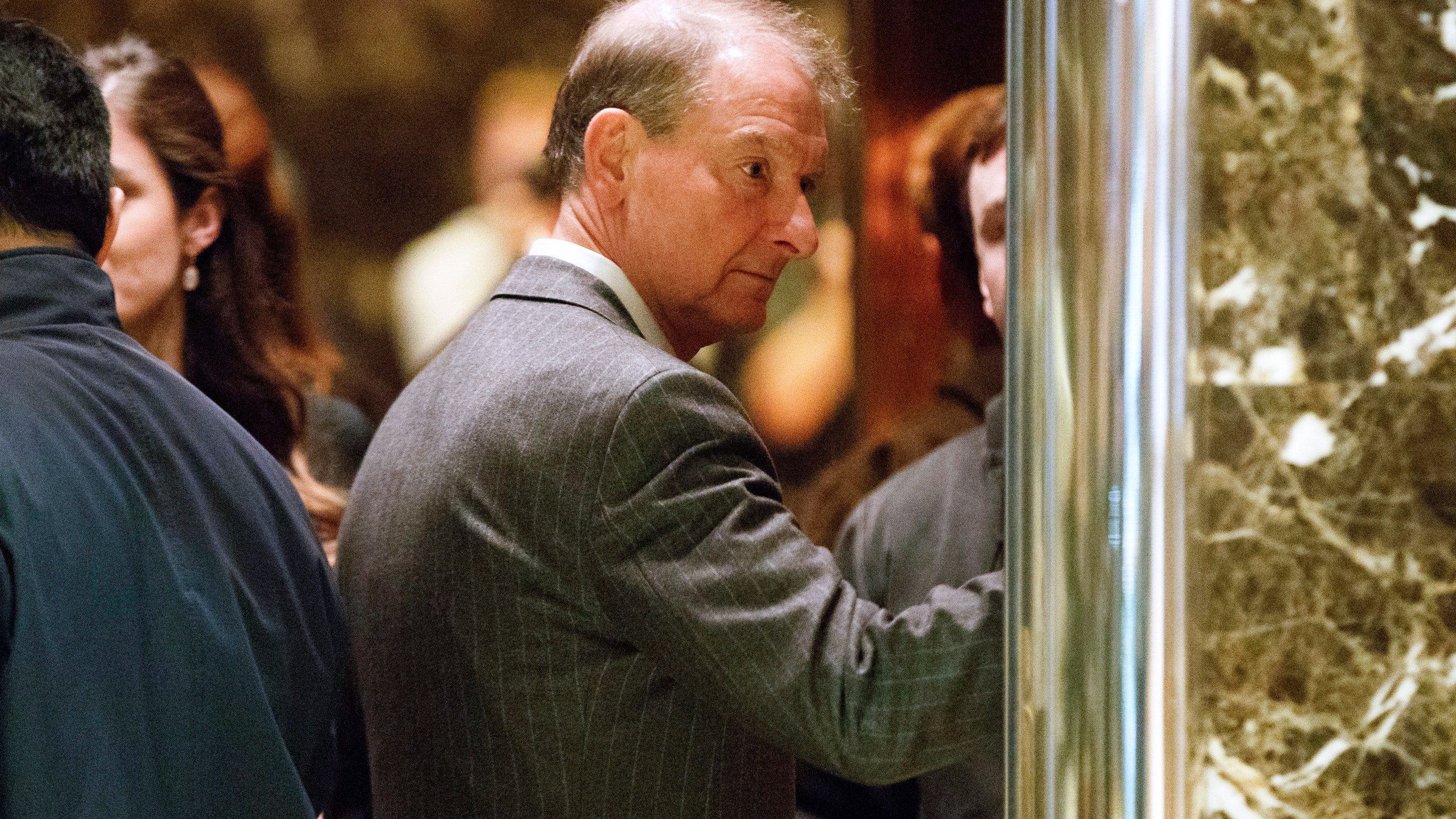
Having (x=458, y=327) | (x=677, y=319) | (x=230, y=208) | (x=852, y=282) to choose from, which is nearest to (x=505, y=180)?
(x=458, y=327)

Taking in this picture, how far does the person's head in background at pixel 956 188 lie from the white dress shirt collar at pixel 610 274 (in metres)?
0.65

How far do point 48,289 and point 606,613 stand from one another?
0.48 meters

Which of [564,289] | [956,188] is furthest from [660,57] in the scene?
[956,188]

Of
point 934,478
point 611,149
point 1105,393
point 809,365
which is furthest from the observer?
point 809,365

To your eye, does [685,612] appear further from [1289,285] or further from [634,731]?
[1289,285]

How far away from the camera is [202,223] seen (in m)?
1.56

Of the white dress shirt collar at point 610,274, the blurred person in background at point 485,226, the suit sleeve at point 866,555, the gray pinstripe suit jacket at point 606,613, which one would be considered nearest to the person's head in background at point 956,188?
the suit sleeve at point 866,555

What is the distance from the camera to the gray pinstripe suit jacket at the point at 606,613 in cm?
72

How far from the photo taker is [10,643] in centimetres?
82

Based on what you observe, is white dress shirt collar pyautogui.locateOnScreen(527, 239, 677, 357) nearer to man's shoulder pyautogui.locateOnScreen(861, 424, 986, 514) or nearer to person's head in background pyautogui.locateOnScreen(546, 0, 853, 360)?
person's head in background pyautogui.locateOnScreen(546, 0, 853, 360)

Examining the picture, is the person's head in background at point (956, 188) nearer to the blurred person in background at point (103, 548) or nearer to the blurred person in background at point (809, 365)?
the blurred person in background at point (809, 365)

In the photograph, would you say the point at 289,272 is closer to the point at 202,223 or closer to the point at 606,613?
the point at 202,223

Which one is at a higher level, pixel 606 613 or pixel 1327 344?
pixel 1327 344

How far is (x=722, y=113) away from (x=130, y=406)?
497 mm
